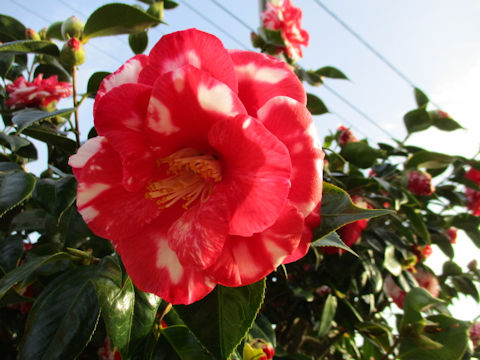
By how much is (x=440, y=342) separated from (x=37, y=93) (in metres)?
1.07

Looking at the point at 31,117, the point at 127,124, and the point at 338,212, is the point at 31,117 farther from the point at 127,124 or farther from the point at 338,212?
the point at 338,212

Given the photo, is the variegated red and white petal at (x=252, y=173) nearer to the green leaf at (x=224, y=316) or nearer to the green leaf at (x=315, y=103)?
the green leaf at (x=224, y=316)

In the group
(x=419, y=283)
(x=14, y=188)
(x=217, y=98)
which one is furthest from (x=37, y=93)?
(x=419, y=283)

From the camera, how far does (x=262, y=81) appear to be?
15.7 inches

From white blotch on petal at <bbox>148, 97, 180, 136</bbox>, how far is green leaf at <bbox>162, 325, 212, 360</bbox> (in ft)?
0.91

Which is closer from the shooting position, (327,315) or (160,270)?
(160,270)

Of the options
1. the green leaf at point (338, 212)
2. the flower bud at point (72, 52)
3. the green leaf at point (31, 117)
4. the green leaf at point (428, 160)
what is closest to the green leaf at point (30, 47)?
the flower bud at point (72, 52)

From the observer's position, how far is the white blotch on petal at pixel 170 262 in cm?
39

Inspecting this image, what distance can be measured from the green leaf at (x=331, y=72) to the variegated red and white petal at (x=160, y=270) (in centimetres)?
95

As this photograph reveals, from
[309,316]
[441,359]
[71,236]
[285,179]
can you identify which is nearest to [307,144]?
[285,179]

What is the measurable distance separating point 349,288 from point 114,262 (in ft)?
2.30

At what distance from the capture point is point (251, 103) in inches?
16.0

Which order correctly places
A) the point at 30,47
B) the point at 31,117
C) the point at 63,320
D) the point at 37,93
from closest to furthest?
the point at 63,320 → the point at 31,117 → the point at 30,47 → the point at 37,93

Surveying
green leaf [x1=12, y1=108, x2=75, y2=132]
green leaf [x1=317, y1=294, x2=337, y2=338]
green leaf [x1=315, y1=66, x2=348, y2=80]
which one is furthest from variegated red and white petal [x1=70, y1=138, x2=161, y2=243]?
green leaf [x1=315, y1=66, x2=348, y2=80]
